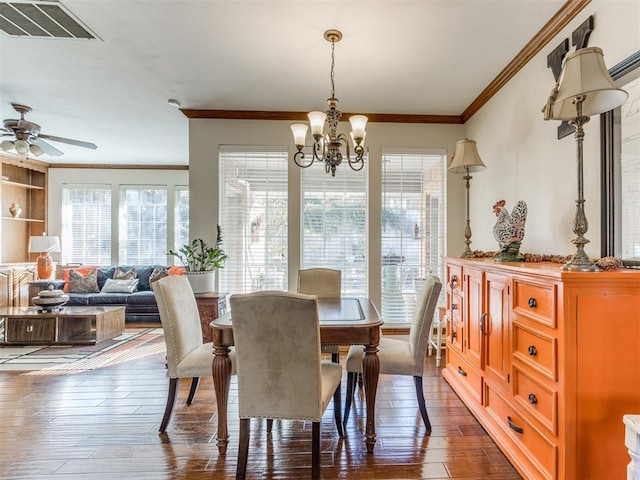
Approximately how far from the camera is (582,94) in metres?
1.53

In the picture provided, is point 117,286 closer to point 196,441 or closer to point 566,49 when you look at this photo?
point 196,441

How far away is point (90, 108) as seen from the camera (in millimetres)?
3945

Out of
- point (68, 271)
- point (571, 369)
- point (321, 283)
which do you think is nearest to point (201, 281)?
point (321, 283)

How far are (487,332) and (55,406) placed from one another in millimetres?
3297

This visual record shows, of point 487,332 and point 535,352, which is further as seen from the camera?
point 487,332

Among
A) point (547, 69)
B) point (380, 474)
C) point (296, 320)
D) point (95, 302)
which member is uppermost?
point (547, 69)

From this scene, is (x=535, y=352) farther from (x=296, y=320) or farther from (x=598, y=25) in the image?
(x=598, y=25)

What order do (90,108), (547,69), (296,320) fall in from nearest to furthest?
(296,320), (547,69), (90,108)

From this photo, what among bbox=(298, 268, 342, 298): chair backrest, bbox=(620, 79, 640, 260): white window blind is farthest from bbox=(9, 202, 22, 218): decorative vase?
bbox=(620, 79, 640, 260): white window blind

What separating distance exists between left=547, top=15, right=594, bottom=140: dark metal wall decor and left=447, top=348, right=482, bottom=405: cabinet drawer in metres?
1.79

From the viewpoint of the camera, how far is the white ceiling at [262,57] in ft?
7.32

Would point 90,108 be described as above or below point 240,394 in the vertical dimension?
above

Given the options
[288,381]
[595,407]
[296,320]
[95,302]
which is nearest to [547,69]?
[595,407]

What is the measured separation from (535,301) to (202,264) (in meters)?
3.11
